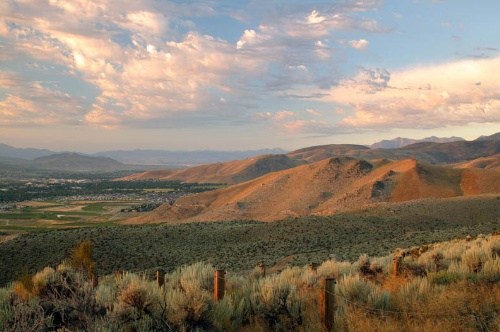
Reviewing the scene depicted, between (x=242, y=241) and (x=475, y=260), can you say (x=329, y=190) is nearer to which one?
(x=242, y=241)

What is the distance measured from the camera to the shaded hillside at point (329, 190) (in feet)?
205

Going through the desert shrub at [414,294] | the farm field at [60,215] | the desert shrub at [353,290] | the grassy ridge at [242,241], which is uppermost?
the desert shrub at [353,290]

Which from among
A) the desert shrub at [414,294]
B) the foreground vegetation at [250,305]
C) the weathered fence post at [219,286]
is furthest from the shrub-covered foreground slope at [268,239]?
the weathered fence post at [219,286]

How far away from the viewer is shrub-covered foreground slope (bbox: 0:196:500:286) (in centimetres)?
3019

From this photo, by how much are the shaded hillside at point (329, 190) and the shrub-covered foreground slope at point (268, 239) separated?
35.7ft

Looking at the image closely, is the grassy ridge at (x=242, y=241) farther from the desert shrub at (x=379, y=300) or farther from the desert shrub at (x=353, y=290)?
the desert shrub at (x=379, y=300)

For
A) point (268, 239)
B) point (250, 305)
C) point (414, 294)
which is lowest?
point (268, 239)

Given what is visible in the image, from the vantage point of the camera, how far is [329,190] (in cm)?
7325

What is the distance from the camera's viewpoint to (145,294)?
7.88 m

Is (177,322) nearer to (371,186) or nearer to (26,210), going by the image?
(371,186)

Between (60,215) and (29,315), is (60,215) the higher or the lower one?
the lower one

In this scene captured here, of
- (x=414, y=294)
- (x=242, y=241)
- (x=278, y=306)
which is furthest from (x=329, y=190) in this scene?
(x=278, y=306)

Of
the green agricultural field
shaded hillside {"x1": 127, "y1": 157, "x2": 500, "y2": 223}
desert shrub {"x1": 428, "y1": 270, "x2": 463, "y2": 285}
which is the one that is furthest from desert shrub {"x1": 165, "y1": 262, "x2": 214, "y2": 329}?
the green agricultural field

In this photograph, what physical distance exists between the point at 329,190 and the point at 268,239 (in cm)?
3722
